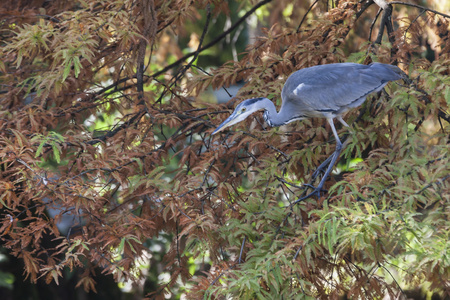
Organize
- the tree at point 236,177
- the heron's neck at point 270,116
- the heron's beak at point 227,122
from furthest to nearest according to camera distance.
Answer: the heron's neck at point 270,116, the heron's beak at point 227,122, the tree at point 236,177

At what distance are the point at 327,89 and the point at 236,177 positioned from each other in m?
0.73

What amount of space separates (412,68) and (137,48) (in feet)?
5.15

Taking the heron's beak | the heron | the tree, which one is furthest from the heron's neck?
the heron's beak

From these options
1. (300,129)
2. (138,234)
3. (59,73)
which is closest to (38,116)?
(59,73)

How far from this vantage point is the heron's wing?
2991mm

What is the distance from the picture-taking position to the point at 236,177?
9.92ft

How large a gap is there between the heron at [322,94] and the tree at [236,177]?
0.09 meters

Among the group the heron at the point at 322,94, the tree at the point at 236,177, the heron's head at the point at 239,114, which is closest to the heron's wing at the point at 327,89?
the heron at the point at 322,94

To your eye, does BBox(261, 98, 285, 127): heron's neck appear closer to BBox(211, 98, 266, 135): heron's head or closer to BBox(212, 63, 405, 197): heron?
BBox(212, 63, 405, 197): heron

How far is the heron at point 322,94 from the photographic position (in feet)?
9.57

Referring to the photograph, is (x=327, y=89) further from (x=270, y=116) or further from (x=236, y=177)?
(x=236, y=177)

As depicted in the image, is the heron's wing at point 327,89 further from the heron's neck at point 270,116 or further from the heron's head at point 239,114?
the heron's head at point 239,114

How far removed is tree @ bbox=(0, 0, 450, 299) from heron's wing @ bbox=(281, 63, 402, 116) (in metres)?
0.12

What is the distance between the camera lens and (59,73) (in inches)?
115
